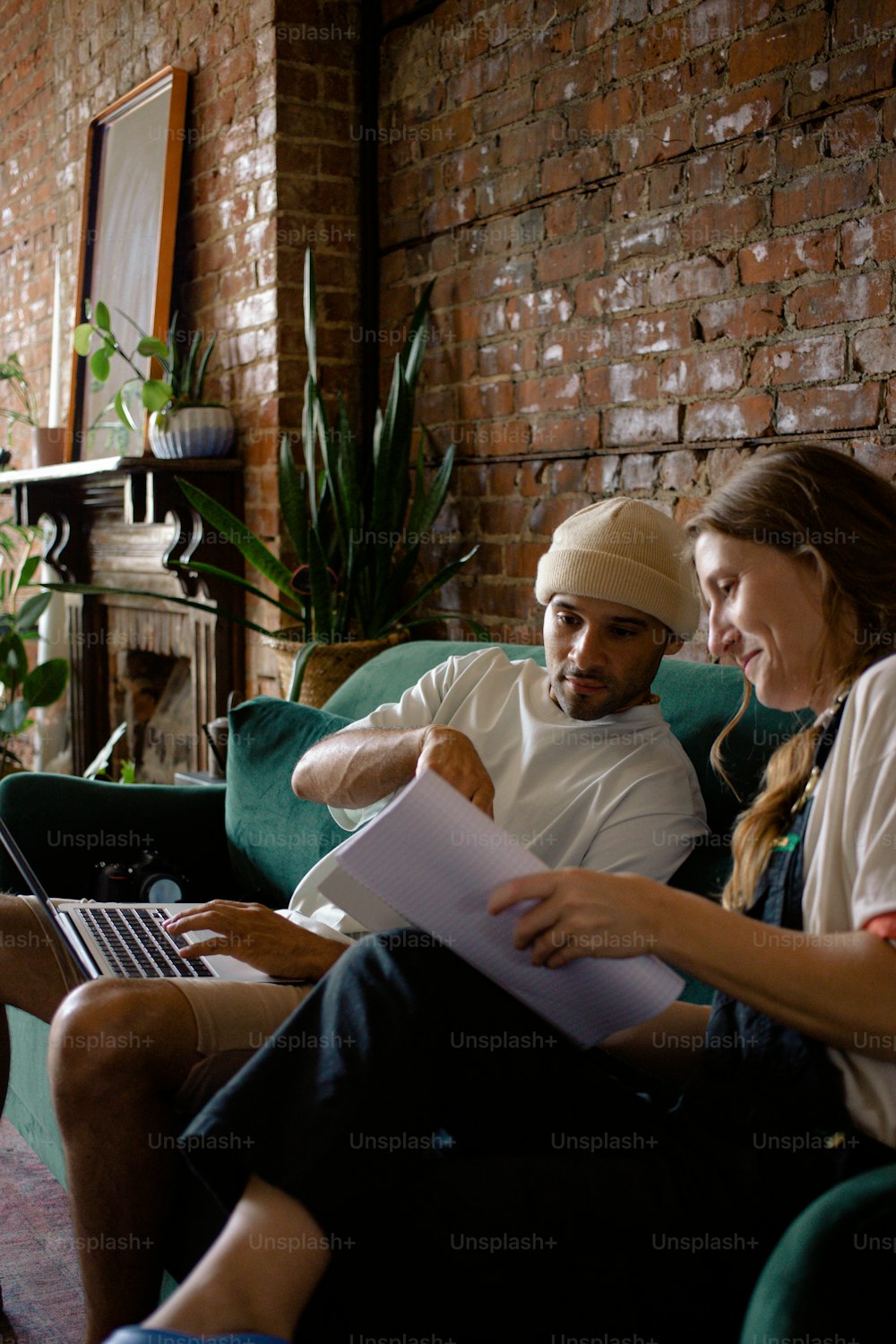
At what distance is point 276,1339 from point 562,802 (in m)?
0.94

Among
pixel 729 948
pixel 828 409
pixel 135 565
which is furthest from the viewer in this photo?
pixel 135 565

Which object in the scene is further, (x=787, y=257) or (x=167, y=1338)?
(x=787, y=257)

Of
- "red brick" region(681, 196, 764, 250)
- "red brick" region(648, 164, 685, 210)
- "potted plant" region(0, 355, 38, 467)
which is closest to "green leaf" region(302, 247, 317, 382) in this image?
"red brick" region(648, 164, 685, 210)

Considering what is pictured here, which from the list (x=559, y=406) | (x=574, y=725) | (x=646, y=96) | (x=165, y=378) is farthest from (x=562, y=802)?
(x=165, y=378)

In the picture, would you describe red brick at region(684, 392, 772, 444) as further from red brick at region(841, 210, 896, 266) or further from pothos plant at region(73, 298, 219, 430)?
pothos plant at region(73, 298, 219, 430)

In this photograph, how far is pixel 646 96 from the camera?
253 centimetres

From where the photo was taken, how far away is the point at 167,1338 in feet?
3.33

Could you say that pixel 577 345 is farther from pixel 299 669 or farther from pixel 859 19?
pixel 299 669

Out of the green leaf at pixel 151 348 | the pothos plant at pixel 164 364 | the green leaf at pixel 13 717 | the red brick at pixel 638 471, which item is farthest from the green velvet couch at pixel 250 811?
the green leaf at pixel 13 717

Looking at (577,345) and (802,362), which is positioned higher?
(577,345)

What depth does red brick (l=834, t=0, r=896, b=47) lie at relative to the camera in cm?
203

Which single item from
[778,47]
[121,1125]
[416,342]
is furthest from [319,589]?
[121,1125]

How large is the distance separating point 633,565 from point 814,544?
0.55 metres

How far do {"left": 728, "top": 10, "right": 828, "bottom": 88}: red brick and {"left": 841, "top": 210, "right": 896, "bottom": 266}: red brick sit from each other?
0.32 m
